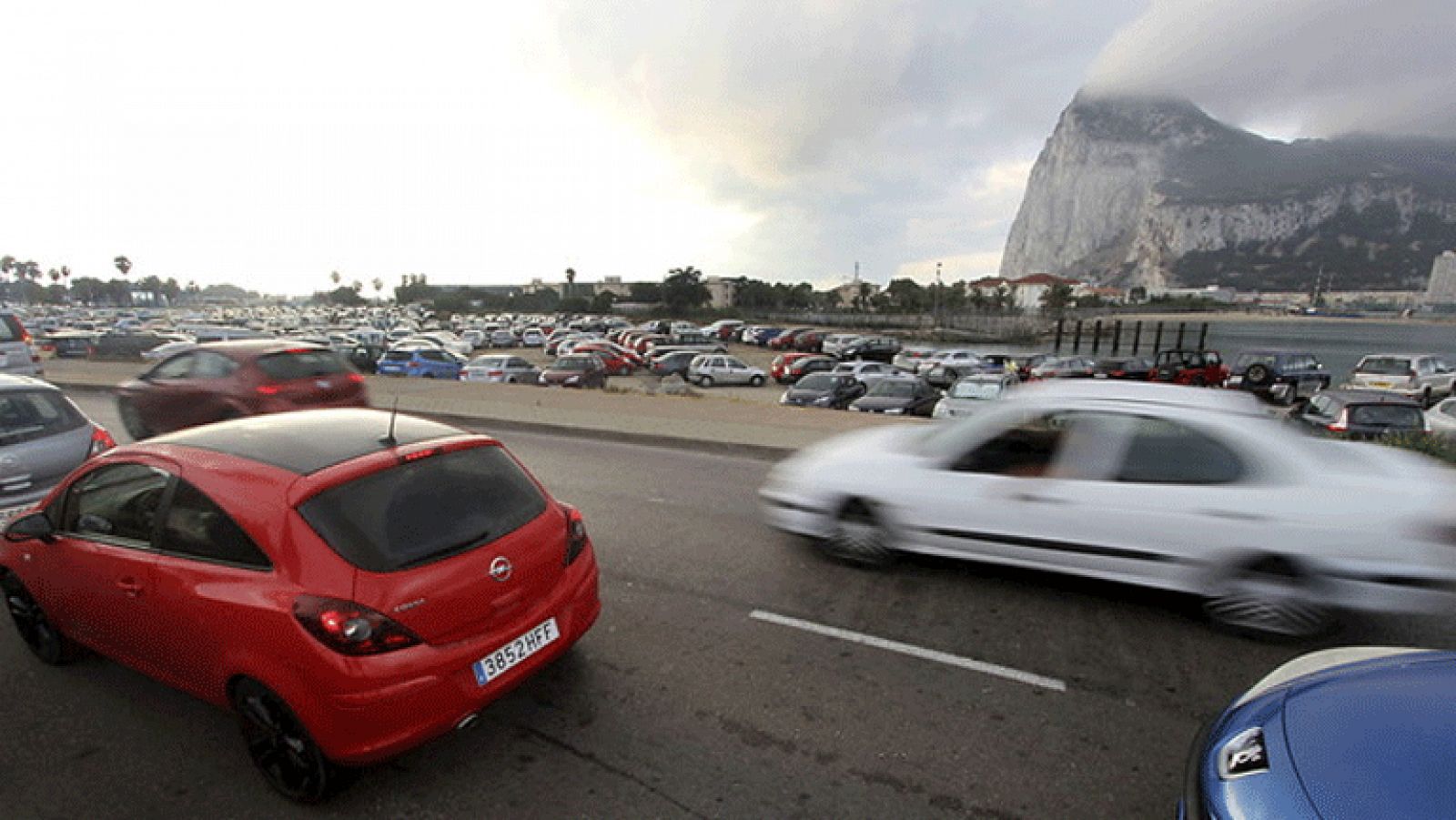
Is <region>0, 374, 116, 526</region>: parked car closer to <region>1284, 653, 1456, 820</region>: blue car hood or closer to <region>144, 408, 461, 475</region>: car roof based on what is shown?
<region>144, 408, 461, 475</region>: car roof

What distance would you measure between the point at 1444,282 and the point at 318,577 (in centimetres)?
20918

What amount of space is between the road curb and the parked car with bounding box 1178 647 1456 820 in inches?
259

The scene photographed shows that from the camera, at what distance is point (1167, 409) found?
4.02 metres

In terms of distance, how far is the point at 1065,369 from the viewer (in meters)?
25.8

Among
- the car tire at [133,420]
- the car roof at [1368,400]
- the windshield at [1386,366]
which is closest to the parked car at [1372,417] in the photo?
the car roof at [1368,400]

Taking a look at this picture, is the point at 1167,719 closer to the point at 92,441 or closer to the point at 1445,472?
the point at 1445,472

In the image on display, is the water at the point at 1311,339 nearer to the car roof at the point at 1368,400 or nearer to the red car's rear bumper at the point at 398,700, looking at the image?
the car roof at the point at 1368,400

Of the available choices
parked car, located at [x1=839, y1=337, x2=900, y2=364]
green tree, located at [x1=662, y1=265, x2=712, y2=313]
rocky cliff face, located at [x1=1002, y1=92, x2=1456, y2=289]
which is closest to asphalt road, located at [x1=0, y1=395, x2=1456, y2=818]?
parked car, located at [x1=839, y1=337, x2=900, y2=364]

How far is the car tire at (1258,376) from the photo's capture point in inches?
898

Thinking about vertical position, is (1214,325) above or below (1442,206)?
below

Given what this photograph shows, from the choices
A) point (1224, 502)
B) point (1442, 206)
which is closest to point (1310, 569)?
point (1224, 502)

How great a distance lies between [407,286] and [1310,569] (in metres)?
162

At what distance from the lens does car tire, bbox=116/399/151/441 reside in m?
8.65

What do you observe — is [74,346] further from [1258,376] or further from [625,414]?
[1258,376]
